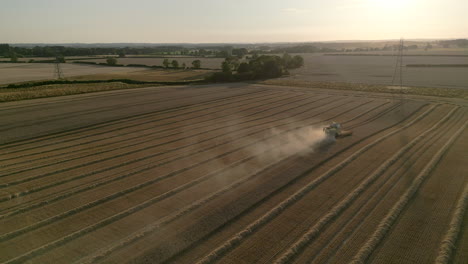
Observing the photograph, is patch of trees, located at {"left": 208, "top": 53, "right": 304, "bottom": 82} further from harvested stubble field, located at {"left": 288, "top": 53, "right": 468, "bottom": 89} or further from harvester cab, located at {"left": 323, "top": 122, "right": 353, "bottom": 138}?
harvester cab, located at {"left": 323, "top": 122, "right": 353, "bottom": 138}

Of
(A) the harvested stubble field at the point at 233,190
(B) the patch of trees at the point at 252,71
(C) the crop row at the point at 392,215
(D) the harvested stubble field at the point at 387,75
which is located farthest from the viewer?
(B) the patch of trees at the point at 252,71

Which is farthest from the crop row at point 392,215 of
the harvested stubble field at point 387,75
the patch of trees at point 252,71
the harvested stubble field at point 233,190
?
the patch of trees at point 252,71

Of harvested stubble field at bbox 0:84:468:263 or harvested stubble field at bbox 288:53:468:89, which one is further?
harvested stubble field at bbox 288:53:468:89

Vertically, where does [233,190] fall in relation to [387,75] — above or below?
below

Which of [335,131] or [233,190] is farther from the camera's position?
[335,131]

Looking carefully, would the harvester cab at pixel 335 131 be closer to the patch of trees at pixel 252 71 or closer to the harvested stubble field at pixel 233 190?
the harvested stubble field at pixel 233 190

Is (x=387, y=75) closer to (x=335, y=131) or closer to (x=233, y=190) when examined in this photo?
(x=335, y=131)

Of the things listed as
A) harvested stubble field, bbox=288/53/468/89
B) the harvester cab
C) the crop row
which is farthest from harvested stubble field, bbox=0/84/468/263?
harvested stubble field, bbox=288/53/468/89

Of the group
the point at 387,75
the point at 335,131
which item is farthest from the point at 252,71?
the point at 335,131

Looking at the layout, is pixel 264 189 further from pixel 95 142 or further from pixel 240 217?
pixel 95 142

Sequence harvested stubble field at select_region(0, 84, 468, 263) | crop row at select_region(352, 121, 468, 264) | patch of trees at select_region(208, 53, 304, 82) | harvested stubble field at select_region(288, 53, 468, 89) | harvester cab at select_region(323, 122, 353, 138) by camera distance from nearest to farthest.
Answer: crop row at select_region(352, 121, 468, 264) < harvested stubble field at select_region(0, 84, 468, 263) < harvester cab at select_region(323, 122, 353, 138) < harvested stubble field at select_region(288, 53, 468, 89) < patch of trees at select_region(208, 53, 304, 82)
